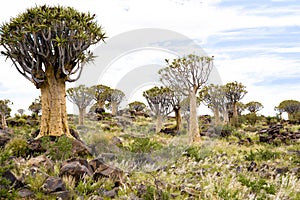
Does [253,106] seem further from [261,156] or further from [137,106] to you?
[261,156]

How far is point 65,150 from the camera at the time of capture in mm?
11125

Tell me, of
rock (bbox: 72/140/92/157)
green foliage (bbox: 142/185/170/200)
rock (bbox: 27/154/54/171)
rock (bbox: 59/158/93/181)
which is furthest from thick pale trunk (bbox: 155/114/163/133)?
green foliage (bbox: 142/185/170/200)

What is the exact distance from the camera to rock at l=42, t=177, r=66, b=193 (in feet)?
21.9

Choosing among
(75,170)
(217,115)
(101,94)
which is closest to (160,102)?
(217,115)

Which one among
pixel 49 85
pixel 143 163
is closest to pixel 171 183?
pixel 143 163

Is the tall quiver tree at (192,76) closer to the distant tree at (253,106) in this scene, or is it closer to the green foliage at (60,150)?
the green foliage at (60,150)

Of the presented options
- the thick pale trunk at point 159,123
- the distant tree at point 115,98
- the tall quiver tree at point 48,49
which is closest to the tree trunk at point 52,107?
the tall quiver tree at point 48,49

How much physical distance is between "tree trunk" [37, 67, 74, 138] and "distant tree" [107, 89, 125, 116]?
38724mm

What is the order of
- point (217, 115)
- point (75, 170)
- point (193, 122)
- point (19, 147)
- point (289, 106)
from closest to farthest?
point (75, 170) < point (19, 147) < point (193, 122) < point (217, 115) < point (289, 106)

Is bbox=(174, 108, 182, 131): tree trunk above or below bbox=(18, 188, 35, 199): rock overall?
above

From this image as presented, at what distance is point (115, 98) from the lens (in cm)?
5634

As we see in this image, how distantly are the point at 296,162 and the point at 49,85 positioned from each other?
11789 millimetres

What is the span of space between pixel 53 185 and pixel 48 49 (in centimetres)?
1064

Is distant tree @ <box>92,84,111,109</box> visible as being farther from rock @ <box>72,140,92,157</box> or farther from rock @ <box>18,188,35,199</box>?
rock @ <box>18,188,35,199</box>
